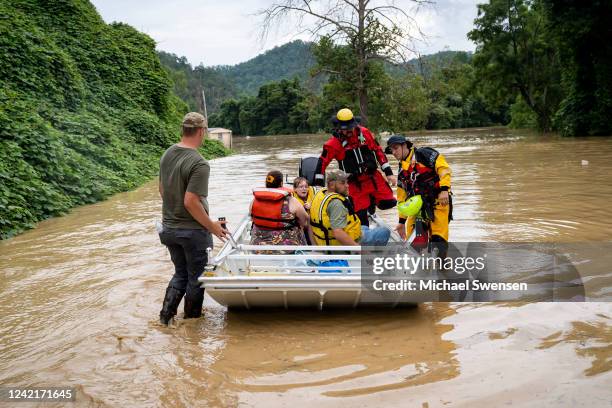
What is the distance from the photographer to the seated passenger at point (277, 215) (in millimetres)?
5570

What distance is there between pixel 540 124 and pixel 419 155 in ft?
120

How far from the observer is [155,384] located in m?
4.03

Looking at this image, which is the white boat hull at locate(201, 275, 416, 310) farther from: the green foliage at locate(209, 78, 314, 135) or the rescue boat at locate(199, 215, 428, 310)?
the green foliage at locate(209, 78, 314, 135)

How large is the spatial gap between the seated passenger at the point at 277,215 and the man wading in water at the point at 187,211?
668 mm

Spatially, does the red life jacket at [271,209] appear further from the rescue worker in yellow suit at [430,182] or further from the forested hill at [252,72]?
the forested hill at [252,72]

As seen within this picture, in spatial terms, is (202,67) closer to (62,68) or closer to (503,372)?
(62,68)

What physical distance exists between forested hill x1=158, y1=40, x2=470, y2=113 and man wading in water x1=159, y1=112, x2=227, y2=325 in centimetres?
1229

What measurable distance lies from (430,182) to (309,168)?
1665mm

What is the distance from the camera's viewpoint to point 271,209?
5.59m

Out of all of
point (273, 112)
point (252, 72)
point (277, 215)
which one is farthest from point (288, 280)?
point (252, 72)

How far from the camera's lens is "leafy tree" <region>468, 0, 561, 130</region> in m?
37.6

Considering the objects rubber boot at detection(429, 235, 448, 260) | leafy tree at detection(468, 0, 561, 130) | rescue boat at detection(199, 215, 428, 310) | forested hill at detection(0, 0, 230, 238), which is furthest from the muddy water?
leafy tree at detection(468, 0, 561, 130)

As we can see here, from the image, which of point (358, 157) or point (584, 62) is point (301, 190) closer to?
point (358, 157)

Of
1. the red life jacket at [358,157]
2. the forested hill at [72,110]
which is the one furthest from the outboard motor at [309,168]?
the forested hill at [72,110]
